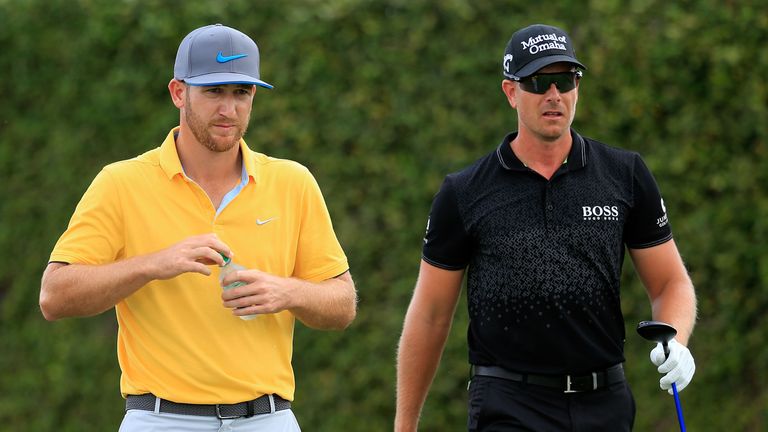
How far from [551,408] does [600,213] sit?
76 cm

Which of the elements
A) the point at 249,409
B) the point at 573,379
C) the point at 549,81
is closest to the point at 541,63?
the point at 549,81

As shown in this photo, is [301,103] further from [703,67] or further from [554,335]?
[554,335]

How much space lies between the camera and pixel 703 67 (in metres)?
7.13

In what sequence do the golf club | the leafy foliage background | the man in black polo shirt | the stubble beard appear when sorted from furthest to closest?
the leafy foliage background, the man in black polo shirt, the golf club, the stubble beard

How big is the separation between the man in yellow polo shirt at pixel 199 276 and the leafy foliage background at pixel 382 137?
2.98 m

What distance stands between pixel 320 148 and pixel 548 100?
3.40 m

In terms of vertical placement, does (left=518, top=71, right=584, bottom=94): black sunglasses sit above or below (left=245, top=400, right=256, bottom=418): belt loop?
above

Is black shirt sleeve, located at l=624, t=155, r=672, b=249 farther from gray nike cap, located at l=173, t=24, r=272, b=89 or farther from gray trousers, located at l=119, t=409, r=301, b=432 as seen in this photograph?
gray trousers, located at l=119, t=409, r=301, b=432

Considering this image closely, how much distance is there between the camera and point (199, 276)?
15.3 feet

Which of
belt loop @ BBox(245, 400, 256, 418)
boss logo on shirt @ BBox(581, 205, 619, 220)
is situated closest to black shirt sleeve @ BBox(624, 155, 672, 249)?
boss logo on shirt @ BBox(581, 205, 619, 220)

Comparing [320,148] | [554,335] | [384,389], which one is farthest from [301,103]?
[554,335]

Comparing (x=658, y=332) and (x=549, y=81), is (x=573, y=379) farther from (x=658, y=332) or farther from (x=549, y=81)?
(x=549, y=81)

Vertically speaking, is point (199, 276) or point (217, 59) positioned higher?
point (217, 59)

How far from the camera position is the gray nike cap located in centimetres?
470
